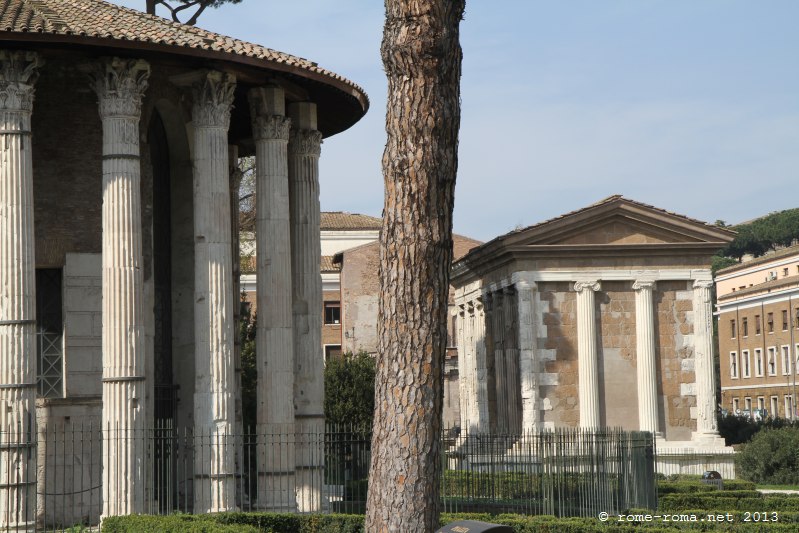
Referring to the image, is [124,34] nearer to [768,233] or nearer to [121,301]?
[121,301]

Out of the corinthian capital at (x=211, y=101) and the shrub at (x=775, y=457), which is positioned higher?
the corinthian capital at (x=211, y=101)

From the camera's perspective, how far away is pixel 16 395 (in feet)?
60.2

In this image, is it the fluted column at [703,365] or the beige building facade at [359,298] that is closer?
the fluted column at [703,365]

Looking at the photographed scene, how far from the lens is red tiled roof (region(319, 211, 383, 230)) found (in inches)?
2494

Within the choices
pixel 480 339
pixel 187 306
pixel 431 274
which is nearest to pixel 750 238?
pixel 480 339

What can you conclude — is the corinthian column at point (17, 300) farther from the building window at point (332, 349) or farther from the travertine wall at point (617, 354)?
the building window at point (332, 349)

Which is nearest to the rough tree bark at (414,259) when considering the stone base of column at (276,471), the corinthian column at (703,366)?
the stone base of column at (276,471)

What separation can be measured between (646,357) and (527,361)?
303 cm

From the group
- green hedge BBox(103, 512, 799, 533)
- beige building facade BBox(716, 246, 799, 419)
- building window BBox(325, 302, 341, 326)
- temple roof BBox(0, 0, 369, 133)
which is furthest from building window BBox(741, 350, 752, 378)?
green hedge BBox(103, 512, 799, 533)

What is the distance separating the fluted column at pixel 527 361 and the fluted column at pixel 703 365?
13.8ft

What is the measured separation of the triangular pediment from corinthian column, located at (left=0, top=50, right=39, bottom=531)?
1788 cm

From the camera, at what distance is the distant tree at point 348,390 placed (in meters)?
44.2

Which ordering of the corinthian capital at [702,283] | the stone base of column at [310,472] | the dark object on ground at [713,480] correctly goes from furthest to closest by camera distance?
the corinthian capital at [702,283] < the dark object on ground at [713,480] < the stone base of column at [310,472]

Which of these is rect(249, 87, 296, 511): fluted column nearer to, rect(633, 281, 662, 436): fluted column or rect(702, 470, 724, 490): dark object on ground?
rect(702, 470, 724, 490): dark object on ground
